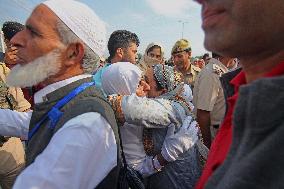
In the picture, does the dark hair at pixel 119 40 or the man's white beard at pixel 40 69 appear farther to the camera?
the dark hair at pixel 119 40

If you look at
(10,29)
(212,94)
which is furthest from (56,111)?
(10,29)

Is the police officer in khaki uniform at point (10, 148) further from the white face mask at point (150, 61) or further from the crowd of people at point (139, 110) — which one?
the white face mask at point (150, 61)

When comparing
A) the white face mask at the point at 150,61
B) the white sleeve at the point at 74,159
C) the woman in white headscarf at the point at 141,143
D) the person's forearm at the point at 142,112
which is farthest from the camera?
the white face mask at the point at 150,61

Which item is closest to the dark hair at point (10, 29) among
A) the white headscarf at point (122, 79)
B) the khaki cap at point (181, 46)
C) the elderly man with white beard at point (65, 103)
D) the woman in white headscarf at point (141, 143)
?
the white headscarf at point (122, 79)

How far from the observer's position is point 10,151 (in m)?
3.52

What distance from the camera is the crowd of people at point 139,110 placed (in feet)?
2.66

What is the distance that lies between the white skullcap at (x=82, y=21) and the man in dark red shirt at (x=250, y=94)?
39.1 inches

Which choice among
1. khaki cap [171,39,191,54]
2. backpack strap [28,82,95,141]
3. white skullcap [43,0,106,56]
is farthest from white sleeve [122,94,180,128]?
khaki cap [171,39,191,54]

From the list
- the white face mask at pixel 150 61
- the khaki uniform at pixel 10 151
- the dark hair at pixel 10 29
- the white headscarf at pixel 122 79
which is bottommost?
the khaki uniform at pixel 10 151

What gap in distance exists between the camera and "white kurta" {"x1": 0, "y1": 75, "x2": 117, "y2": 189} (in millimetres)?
1365

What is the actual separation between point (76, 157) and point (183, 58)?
216 inches

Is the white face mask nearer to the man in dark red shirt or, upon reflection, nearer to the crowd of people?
the crowd of people

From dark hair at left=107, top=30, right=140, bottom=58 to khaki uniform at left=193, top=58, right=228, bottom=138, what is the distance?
59.6 inches

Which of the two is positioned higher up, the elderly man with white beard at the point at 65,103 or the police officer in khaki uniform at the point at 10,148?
the elderly man with white beard at the point at 65,103
